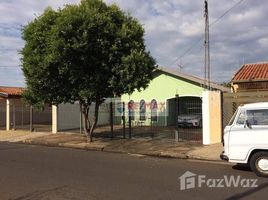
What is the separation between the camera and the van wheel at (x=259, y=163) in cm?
1220

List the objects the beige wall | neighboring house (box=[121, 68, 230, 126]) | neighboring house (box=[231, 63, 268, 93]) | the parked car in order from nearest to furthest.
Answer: the beige wall < the parked car < neighboring house (box=[231, 63, 268, 93]) < neighboring house (box=[121, 68, 230, 126])

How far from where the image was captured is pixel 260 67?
1137 inches

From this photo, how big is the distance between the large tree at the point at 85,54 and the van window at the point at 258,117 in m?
8.29

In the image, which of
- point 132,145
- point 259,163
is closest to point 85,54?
point 132,145

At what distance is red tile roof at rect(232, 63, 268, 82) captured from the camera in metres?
26.7

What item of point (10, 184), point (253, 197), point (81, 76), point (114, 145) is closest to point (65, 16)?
point (81, 76)

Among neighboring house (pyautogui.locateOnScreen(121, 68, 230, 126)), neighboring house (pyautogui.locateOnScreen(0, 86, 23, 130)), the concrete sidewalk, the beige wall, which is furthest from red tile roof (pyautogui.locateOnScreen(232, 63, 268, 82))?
neighboring house (pyautogui.locateOnScreen(0, 86, 23, 130))

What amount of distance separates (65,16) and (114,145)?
6.08 meters

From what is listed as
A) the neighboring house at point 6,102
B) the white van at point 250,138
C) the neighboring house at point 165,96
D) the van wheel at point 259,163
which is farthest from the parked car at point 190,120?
the neighboring house at point 6,102

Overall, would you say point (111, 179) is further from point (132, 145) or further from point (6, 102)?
point (6, 102)

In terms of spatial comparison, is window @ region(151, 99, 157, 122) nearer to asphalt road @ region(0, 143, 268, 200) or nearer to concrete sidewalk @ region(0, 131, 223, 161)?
concrete sidewalk @ region(0, 131, 223, 161)

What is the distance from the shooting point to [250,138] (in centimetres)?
1247

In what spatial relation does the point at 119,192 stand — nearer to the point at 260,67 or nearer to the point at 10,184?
the point at 10,184

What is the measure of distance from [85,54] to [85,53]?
0.07m
